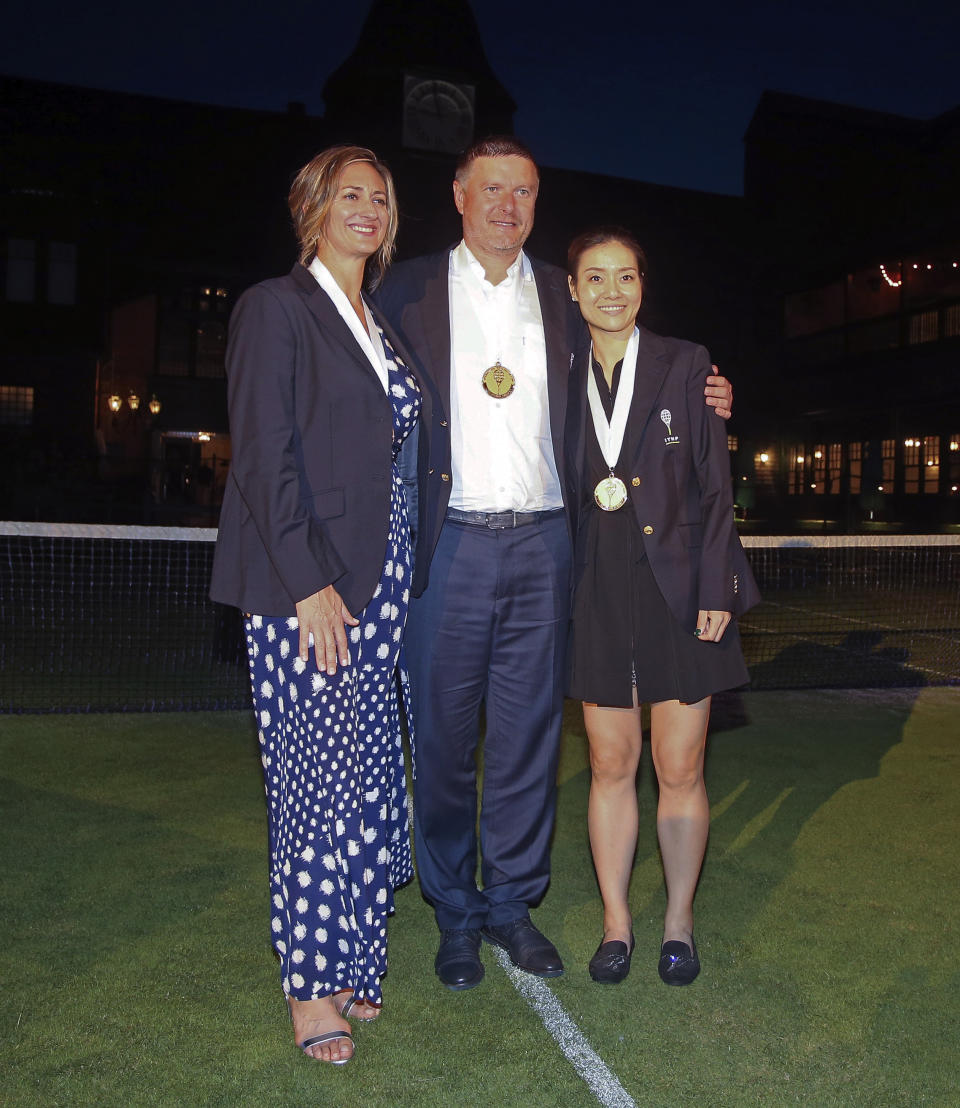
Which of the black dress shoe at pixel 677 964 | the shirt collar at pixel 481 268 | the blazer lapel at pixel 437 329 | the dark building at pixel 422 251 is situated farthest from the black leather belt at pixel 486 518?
the dark building at pixel 422 251

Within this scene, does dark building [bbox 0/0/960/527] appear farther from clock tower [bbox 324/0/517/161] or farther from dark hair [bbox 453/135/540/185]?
dark hair [bbox 453/135/540/185]

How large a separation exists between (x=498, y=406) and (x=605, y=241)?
0.67m

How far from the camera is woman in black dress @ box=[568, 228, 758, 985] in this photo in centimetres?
358

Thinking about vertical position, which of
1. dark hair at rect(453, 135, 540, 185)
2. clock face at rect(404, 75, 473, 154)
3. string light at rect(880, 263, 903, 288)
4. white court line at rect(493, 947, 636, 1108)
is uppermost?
clock face at rect(404, 75, 473, 154)

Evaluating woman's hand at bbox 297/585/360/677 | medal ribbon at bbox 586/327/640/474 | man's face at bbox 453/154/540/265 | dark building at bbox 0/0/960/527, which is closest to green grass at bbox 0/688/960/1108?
woman's hand at bbox 297/585/360/677

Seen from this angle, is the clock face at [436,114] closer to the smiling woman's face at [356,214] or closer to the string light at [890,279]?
the string light at [890,279]

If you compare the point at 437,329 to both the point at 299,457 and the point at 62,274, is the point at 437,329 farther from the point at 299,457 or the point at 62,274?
the point at 62,274

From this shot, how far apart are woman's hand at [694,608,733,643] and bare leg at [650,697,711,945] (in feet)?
0.77

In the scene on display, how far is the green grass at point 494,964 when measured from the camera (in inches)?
119

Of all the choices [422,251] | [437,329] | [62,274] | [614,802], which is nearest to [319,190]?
[437,329]

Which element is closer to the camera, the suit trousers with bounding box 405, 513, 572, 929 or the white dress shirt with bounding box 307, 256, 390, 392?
the white dress shirt with bounding box 307, 256, 390, 392

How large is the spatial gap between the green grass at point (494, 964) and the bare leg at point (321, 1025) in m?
0.06

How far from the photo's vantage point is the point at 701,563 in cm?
359

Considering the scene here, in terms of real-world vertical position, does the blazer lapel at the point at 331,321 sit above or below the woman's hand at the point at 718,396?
above
